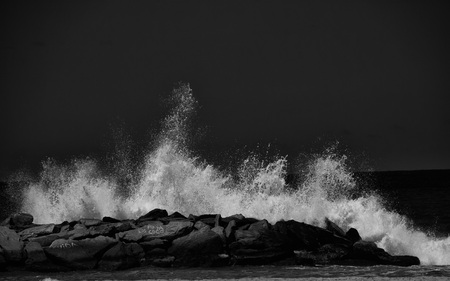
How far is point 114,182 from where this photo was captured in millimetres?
25219

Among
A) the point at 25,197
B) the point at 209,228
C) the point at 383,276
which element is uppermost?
the point at 25,197

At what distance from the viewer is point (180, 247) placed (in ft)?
55.9

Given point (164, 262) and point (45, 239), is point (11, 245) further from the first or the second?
point (164, 262)

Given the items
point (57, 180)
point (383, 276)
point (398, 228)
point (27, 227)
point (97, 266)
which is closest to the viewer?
point (383, 276)

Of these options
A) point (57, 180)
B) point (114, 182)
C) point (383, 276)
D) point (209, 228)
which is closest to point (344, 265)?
point (383, 276)

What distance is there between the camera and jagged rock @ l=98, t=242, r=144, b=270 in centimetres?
1656

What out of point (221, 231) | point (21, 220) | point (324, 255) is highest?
point (21, 220)

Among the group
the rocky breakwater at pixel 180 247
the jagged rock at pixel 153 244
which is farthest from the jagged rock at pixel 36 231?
the jagged rock at pixel 153 244

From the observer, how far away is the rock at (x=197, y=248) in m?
16.8

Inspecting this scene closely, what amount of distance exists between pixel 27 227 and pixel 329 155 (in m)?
11.3

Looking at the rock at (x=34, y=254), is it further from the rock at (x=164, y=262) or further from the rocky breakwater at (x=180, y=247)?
the rock at (x=164, y=262)

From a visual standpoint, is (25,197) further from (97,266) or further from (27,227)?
(97,266)

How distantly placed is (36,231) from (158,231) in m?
3.50

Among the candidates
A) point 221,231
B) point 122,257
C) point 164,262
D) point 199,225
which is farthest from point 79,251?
point 221,231
